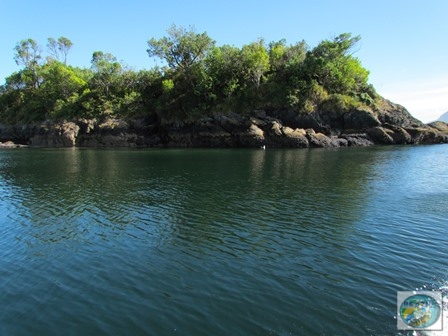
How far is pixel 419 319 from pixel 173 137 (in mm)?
90450

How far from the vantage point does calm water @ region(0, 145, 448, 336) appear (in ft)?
41.1

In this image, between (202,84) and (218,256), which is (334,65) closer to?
(202,84)

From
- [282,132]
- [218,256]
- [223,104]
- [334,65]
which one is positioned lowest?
[218,256]

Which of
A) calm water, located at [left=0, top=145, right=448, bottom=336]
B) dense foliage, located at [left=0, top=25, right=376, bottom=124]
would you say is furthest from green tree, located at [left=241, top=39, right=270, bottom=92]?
calm water, located at [left=0, top=145, right=448, bottom=336]

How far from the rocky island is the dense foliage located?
0.29 meters

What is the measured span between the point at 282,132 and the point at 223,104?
62.9 ft

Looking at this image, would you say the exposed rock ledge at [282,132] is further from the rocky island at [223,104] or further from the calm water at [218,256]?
the calm water at [218,256]

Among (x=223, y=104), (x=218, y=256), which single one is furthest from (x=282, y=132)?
(x=218, y=256)

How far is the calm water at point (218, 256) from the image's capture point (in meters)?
12.5

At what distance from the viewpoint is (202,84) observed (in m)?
97.4

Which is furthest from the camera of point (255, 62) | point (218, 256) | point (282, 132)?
point (255, 62)

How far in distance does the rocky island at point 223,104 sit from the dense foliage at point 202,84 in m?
0.29

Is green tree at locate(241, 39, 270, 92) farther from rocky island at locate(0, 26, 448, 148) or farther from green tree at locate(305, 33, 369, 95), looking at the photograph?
green tree at locate(305, 33, 369, 95)

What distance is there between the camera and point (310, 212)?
26.8 meters
